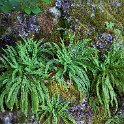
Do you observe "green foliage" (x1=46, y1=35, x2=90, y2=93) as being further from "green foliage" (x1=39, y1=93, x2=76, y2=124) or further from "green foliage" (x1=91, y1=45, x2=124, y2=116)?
"green foliage" (x1=39, y1=93, x2=76, y2=124)

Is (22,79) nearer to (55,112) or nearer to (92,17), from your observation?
(55,112)

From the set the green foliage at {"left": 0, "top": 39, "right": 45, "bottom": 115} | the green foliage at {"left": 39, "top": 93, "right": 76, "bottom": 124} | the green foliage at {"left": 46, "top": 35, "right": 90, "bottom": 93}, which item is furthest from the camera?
the green foliage at {"left": 46, "top": 35, "right": 90, "bottom": 93}

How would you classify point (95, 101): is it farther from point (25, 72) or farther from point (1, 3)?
point (1, 3)

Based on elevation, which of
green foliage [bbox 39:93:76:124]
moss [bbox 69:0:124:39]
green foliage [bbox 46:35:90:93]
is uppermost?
moss [bbox 69:0:124:39]

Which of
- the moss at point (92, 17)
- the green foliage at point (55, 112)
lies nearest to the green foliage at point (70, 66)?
the green foliage at point (55, 112)

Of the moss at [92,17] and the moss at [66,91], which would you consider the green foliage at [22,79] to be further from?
the moss at [92,17]

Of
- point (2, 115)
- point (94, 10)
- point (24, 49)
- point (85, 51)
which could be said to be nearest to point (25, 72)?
point (24, 49)

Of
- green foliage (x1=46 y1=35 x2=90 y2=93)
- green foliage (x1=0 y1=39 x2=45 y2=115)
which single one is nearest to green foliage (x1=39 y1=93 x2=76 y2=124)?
green foliage (x1=0 y1=39 x2=45 y2=115)
